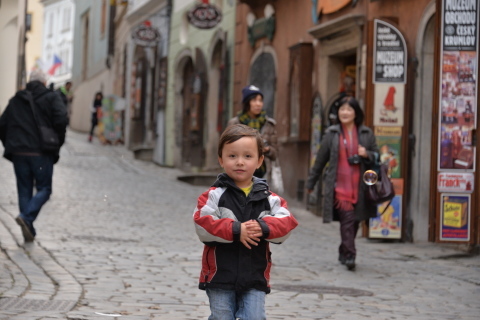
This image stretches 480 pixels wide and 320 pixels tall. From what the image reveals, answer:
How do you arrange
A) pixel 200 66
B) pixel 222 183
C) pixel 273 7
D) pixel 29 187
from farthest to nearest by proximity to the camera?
pixel 200 66
pixel 273 7
pixel 29 187
pixel 222 183

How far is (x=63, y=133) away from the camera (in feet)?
38.2

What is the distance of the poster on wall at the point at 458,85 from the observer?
12.3m

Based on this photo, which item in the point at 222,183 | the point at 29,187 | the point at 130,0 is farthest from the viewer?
the point at 130,0

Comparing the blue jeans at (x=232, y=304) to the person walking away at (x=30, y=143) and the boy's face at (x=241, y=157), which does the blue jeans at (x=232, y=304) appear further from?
the person walking away at (x=30, y=143)

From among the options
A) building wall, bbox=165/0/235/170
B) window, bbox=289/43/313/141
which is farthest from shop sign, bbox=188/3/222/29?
window, bbox=289/43/313/141

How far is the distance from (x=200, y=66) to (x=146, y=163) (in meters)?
4.30

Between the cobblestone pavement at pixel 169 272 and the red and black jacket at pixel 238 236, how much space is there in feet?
6.64

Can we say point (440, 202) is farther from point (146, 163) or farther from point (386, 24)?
point (146, 163)

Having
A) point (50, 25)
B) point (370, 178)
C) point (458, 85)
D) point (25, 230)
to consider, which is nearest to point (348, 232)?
point (370, 178)

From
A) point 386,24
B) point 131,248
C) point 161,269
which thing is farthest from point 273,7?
point 161,269

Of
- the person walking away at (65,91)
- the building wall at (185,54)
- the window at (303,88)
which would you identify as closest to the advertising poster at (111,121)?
the building wall at (185,54)

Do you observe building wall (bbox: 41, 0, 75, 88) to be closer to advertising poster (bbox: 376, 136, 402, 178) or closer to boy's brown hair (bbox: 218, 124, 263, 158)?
advertising poster (bbox: 376, 136, 402, 178)

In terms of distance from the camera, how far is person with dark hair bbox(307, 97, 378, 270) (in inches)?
416

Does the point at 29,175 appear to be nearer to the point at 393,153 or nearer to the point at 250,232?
the point at 393,153
